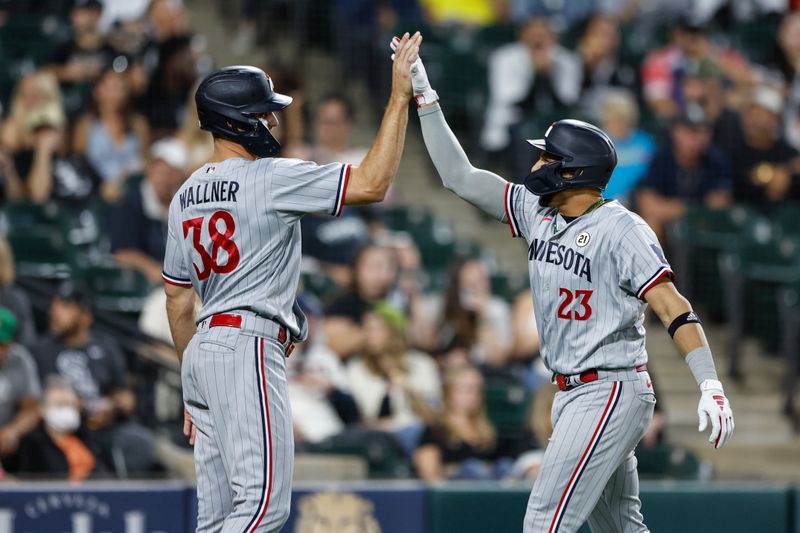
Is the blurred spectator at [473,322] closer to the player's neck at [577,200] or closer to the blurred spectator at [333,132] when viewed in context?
the blurred spectator at [333,132]

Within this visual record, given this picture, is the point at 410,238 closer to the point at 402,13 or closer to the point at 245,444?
the point at 402,13

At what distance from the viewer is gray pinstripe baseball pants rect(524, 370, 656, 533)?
4312 millimetres

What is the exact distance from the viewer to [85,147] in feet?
29.7

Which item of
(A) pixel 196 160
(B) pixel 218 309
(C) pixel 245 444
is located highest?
(A) pixel 196 160

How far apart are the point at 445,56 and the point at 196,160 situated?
8.98ft

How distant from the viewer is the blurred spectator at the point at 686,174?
1004 centimetres

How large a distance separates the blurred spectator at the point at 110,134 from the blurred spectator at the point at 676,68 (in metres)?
4.18

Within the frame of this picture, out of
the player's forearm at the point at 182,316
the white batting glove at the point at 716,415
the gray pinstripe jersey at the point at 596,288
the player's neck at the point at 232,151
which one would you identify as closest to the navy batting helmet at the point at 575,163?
the gray pinstripe jersey at the point at 596,288

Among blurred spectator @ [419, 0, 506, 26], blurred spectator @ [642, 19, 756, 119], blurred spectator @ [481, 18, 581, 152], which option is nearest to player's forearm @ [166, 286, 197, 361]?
blurred spectator @ [481, 18, 581, 152]

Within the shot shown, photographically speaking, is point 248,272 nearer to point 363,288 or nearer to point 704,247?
point 363,288

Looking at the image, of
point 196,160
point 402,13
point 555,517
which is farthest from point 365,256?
point 555,517

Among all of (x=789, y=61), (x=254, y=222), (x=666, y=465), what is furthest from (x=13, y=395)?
(x=789, y=61)

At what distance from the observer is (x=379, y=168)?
423cm

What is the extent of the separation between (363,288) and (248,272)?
13.2ft
